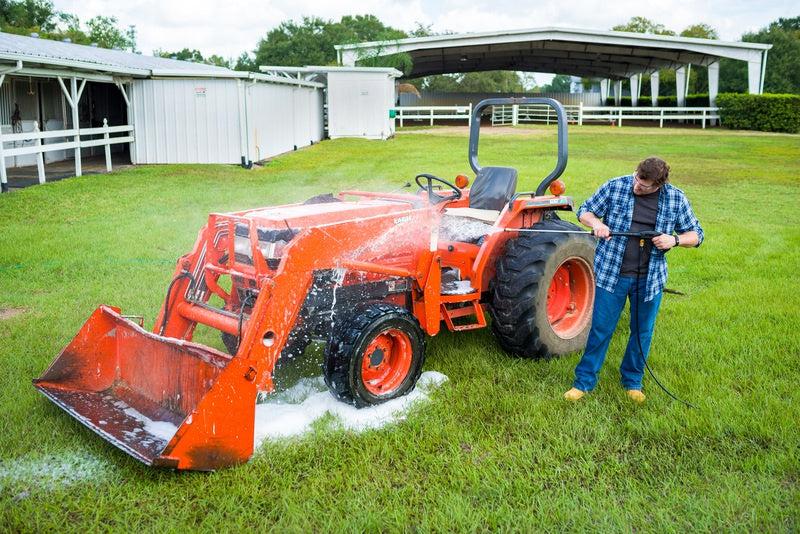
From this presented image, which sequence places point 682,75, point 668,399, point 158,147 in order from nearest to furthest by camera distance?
point 668,399 → point 158,147 → point 682,75

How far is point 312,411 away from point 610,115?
1349 inches

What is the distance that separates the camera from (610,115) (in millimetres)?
36531

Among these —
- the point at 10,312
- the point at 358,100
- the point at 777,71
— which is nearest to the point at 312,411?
the point at 10,312

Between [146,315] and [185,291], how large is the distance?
1.68 metres

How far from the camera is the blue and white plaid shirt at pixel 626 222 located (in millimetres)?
4980

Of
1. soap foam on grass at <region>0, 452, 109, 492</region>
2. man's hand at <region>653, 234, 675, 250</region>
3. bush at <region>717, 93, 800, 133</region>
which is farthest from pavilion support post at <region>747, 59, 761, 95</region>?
soap foam on grass at <region>0, 452, 109, 492</region>

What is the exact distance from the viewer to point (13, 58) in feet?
43.4

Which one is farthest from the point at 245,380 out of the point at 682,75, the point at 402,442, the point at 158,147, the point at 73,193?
the point at 682,75

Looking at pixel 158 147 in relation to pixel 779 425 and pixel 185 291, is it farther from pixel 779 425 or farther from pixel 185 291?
pixel 779 425

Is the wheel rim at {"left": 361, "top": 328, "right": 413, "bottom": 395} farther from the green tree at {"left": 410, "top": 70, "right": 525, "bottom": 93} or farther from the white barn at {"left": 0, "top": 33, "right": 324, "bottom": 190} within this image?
the green tree at {"left": 410, "top": 70, "right": 525, "bottom": 93}

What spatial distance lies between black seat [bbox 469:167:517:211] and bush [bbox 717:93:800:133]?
97.7 ft

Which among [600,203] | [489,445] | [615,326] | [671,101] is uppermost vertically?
[671,101]

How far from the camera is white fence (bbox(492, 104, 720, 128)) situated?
34.7 metres

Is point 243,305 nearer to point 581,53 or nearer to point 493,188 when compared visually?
point 493,188
